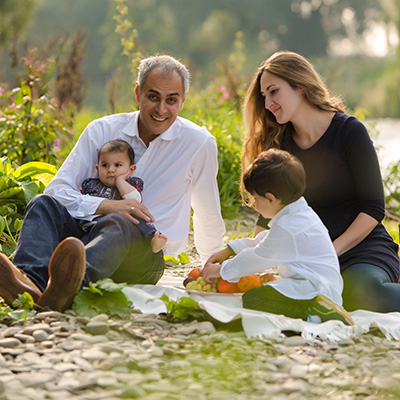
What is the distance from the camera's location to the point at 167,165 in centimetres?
343

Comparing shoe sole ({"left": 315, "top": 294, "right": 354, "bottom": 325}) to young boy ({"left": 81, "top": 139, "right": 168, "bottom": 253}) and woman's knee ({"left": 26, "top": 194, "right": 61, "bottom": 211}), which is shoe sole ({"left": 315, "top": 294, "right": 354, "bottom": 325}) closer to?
young boy ({"left": 81, "top": 139, "right": 168, "bottom": 253})

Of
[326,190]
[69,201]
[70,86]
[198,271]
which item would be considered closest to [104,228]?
[69,201]

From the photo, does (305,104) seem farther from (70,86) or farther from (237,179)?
(70,86)

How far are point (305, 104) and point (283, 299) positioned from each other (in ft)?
3.73

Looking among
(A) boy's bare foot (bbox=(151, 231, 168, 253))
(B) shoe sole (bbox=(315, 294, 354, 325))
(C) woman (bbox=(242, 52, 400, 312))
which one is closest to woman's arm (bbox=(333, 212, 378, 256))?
(C) woman (bbox=(242, 52, 400, 312))

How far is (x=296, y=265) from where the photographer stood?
8.98ft

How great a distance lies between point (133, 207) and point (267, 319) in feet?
2.93

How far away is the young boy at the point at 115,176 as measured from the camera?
317cm

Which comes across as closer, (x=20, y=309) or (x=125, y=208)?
(x=20, y=309)

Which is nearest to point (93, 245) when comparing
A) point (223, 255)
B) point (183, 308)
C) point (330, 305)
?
point (183, 308)

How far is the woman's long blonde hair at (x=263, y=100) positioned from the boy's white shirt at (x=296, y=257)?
0.77m

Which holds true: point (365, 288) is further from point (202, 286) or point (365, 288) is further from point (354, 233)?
point (202, 286)

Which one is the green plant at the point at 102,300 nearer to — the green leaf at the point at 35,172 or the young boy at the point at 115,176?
the young boy at the point at 115,176

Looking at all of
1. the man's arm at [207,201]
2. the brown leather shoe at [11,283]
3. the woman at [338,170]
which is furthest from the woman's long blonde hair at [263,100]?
the brown leather shoe at [11,283]
